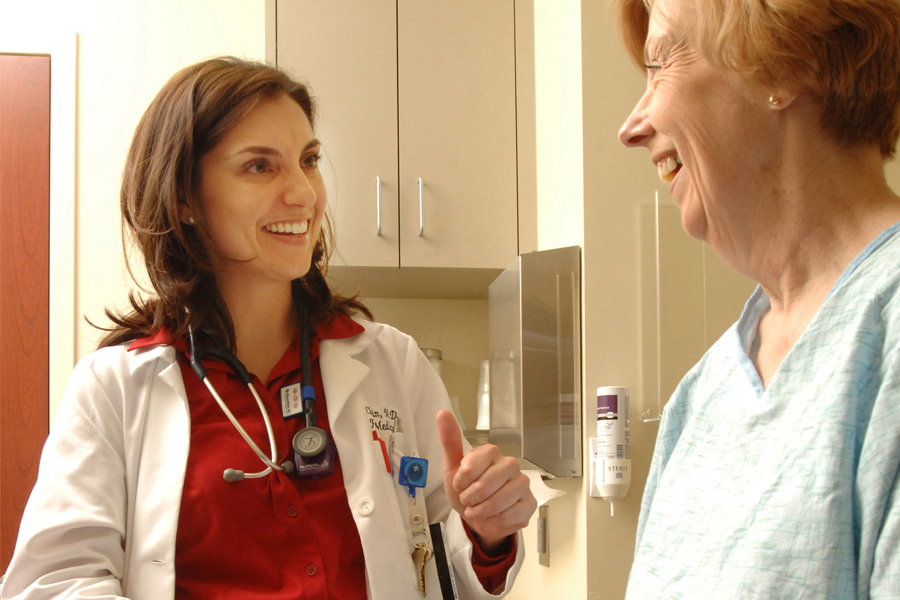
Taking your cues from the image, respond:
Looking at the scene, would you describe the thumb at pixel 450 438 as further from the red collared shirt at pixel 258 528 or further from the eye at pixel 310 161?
the eye at pixel 310 161

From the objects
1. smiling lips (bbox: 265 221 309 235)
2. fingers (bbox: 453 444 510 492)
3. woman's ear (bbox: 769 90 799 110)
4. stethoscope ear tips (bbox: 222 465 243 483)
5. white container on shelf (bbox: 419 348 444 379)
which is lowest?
stethoscope ear tips (bbox: 222 465 243 483)

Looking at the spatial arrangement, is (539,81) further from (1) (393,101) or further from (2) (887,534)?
(2) (887,534)

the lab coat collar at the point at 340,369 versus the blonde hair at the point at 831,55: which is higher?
the blonde hair at the point at 831,55

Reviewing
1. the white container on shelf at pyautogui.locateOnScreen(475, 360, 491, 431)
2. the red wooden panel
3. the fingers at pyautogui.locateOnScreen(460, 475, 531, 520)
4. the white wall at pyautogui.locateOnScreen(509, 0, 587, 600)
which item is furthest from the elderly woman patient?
the red wooden panel

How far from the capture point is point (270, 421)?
1.28 meters

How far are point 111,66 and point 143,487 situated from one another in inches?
80.3

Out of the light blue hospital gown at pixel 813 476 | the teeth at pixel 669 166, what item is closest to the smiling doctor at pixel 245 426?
the light blue hospital gown at pixel 813 476

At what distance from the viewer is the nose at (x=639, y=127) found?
987mm

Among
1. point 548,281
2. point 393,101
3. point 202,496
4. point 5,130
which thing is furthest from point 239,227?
point 5,130

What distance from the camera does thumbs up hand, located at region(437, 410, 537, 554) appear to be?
1082mm

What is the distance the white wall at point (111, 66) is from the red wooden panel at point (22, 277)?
117 millimetres

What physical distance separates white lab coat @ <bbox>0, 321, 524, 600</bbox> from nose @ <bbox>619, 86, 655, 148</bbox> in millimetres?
640

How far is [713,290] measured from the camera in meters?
1.88

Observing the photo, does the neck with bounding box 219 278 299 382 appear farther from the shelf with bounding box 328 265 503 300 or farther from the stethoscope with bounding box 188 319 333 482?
the shelf with bounding box 328 265 503 300
